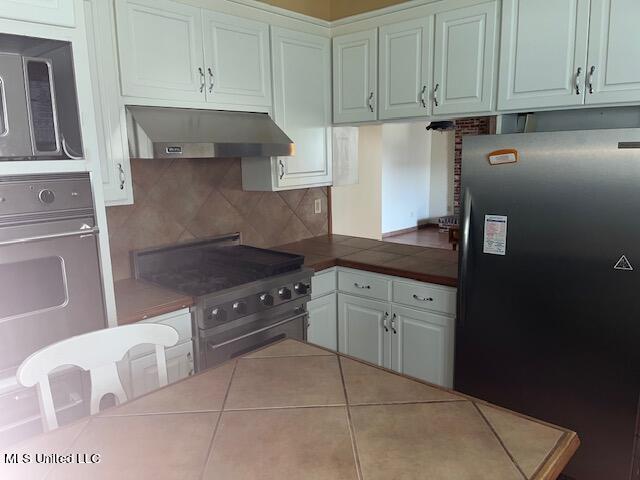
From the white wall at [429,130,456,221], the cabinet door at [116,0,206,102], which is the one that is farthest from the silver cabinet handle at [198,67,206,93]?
the white wall at [429,130,456,221]

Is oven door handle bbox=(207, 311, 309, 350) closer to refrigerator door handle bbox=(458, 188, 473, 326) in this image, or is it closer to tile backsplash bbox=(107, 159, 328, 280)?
tile backsplash bbox=(107, 159, 328, 280)

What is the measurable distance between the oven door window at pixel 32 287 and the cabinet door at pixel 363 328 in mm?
1678

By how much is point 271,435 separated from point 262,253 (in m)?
1.84

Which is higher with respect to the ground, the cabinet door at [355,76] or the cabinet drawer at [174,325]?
the cabinet door at [355,76]

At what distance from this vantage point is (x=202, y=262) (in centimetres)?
276

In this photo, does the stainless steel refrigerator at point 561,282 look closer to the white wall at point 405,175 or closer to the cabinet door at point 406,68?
the cabinet door at point 406,68

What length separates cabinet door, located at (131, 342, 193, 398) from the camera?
6.55 ft

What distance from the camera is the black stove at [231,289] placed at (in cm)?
221

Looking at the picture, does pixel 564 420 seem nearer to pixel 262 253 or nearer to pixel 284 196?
pixel 262 253

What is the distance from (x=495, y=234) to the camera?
2193mm

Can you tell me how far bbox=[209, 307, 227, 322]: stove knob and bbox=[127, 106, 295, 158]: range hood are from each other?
730mm

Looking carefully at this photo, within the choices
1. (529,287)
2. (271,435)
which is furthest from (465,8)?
(271,435)

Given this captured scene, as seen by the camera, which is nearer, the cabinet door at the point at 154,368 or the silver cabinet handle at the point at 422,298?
the cabinet door at the point at 154,368

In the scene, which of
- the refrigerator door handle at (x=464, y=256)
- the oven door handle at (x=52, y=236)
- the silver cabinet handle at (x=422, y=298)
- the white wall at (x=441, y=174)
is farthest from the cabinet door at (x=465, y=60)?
the white wall at (x=441, y=174)
